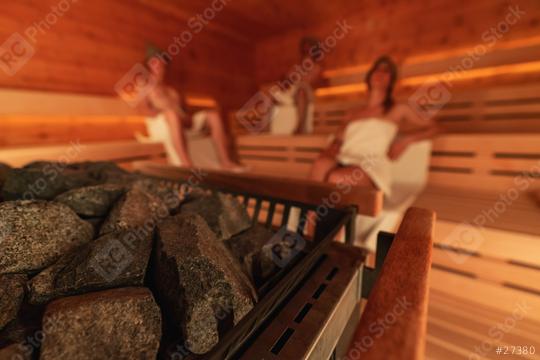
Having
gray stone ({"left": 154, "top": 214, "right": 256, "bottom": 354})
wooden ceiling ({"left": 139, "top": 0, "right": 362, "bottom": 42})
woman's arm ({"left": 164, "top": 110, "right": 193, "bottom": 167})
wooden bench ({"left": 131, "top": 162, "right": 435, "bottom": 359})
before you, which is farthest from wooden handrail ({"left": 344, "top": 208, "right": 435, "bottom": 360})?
wooden ceiling ({"left": 139, "top": 0, "right": 362, "bottom": 42})

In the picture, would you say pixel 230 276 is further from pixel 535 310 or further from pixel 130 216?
pixel 535 310

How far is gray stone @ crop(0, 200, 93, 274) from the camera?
617 millimetres

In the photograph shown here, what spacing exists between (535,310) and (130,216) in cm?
172

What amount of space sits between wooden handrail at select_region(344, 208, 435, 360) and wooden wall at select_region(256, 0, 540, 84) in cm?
408

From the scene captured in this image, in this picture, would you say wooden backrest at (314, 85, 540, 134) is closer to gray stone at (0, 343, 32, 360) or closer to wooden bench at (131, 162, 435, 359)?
wooden bench at (131, 162, 435, 359)

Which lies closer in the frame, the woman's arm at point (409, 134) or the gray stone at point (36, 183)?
the gray stone at point (36, 183)

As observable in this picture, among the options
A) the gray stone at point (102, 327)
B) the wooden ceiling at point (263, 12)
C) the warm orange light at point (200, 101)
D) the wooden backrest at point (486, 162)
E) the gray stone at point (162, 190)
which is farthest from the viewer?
the warm orange light at point (200, 101)

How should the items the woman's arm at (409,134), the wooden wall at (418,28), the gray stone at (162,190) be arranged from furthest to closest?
the wooden wall at (418,28) → the woman's arm at (409,134) → the gray stone at (162,190)

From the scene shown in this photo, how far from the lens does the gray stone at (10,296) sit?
1.74 ft

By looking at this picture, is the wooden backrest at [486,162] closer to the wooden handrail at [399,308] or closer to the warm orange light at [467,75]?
the wooden handrail at [399,308]

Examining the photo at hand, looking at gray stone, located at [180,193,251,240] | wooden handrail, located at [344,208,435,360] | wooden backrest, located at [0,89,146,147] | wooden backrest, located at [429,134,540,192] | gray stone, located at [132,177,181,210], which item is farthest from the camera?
wooden backrest, located at [0,89,146,147]

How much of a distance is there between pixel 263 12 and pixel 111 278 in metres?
4.69

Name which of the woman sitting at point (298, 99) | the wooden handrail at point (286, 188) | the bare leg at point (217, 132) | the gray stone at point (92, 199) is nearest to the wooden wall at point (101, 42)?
the bare leg at point (217, 132)

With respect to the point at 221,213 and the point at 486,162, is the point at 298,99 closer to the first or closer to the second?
the point at 486,162
